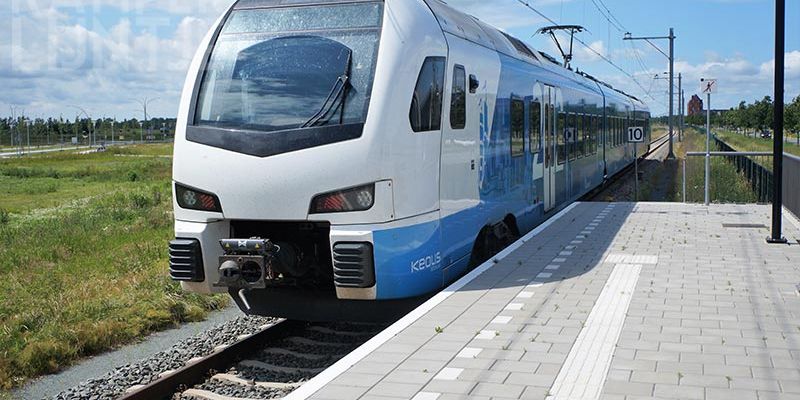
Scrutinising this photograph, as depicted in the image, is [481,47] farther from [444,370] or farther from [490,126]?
[444,370]

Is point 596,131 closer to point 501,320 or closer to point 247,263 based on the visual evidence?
point 501,320

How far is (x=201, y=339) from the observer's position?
364 inches

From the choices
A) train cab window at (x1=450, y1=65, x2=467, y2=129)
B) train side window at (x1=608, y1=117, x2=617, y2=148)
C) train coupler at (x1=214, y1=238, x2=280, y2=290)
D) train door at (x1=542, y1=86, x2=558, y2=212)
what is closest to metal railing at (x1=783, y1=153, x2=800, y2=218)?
train door at (x1=542, y1=86, x2=558, y2=212)

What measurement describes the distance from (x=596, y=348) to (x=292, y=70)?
12.3ft

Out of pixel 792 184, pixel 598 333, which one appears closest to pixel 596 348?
pixel 598 333

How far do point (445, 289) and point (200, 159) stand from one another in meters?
2.73

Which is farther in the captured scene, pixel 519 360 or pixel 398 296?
pixel 398 296

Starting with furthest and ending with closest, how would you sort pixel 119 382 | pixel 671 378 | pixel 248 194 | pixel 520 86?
pixel 520 86 < pixel 248 194 < pixel 119 382 < pixel 671 378

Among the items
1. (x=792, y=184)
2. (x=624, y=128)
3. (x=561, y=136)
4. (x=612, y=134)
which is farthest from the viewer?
(x=624, y=128)

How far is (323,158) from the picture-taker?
7.88m

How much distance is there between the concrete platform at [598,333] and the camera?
231 inches

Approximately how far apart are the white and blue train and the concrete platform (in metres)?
0.74

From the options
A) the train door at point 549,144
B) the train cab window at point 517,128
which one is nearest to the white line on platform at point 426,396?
the train cab window at point 517,128

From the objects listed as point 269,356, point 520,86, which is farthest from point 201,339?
point 520,86
